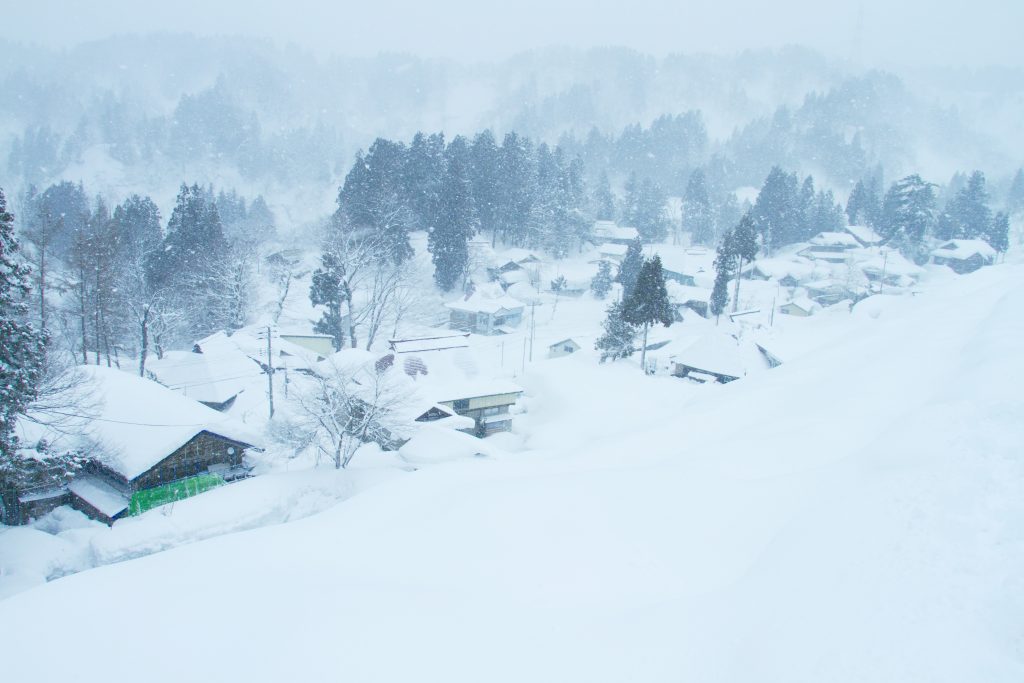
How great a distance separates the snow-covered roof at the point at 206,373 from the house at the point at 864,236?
60041mm

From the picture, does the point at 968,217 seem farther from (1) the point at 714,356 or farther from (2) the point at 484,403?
(2) the point at 484,403

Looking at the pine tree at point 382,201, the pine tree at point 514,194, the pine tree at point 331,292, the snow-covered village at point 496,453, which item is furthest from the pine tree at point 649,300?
the pine tree at point 514,194

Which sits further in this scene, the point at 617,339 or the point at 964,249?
the point at 964,249

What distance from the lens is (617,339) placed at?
30484mm

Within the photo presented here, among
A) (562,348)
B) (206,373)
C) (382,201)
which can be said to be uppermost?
(382,201)

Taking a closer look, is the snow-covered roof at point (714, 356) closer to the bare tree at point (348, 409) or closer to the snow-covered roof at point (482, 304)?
the snow-covered roof at point (482, 304)

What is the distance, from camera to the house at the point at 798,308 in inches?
1635

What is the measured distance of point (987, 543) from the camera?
6.19 metres

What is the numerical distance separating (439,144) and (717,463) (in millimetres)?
46197

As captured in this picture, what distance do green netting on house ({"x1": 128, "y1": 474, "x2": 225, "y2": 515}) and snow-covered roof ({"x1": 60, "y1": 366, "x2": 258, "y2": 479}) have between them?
0.76 m

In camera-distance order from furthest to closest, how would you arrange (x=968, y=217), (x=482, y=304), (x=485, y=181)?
(x=968, y=217) < (x=485, y=181) < (x=482, y=304)

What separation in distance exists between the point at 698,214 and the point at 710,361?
145ft

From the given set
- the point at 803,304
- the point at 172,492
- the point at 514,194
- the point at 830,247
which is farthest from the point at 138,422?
the point at 830,247

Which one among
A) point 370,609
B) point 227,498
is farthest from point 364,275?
point 370,609
